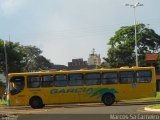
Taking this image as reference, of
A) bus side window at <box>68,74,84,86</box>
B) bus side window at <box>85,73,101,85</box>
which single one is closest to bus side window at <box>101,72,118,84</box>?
bus side window at <box>85,73,101,85</box>

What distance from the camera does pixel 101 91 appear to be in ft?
121

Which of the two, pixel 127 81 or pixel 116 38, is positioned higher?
pixel 116 38

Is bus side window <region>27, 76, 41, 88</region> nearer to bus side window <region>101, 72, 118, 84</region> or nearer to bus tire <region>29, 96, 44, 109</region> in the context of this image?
bus tire <region>29, 96, 44, 109</region>

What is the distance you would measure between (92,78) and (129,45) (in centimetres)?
5702

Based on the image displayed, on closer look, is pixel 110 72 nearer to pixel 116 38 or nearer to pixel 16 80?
pixel 16 80

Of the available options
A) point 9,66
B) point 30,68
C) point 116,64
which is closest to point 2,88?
point 9,66

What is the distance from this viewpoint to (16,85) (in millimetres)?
37188

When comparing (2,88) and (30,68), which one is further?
(30,68)

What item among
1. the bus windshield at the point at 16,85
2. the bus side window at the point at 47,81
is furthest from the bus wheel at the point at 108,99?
the bus windshield at the point at 16,85

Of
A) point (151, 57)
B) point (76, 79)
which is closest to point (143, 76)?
point (76, 79)

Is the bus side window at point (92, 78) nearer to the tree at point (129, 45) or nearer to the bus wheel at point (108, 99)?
the bus wheel at point (108, 99)

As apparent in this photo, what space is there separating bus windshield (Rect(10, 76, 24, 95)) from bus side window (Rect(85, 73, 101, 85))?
15.6 feet

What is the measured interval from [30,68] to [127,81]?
89815mm

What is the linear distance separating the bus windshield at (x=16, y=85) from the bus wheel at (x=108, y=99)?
19.9ft
